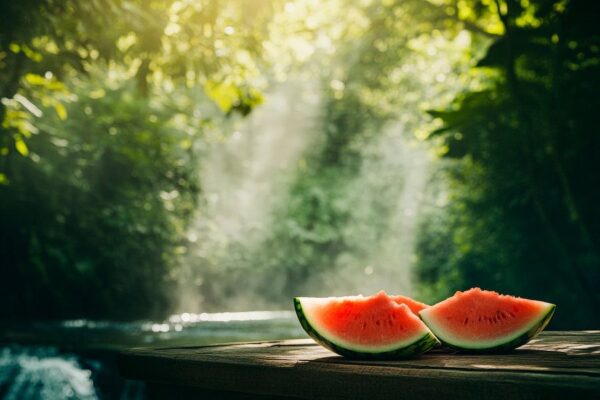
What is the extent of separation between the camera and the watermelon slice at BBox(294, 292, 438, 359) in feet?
5.49

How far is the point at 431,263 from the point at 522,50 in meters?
10.5

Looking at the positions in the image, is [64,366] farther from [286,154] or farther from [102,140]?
[286,154]

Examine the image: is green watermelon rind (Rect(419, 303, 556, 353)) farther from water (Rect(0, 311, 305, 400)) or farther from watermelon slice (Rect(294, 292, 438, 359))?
water (Rect(0, 311, 305, 400))

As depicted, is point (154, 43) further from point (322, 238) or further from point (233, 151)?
point (322, 238)

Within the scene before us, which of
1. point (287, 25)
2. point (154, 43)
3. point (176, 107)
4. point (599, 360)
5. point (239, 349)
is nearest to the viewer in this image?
point (599, 360)

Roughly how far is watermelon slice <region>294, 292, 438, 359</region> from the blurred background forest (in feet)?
9.20

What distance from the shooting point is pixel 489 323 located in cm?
190

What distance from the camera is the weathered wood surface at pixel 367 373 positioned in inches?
45.3

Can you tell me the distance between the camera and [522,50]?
5051 mm

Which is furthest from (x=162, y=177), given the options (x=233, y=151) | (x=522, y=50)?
(x=233, y=151)

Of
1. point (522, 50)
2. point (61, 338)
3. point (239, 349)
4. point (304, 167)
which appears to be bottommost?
point (239, 349)

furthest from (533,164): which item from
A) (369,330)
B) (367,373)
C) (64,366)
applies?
(64,366)

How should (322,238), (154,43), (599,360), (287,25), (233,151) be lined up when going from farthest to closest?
(322,238), (233,151), (287,25), (154,43), (599,360)

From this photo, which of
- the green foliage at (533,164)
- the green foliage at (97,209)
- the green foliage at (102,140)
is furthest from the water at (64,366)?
the green foliage at (533,164)
